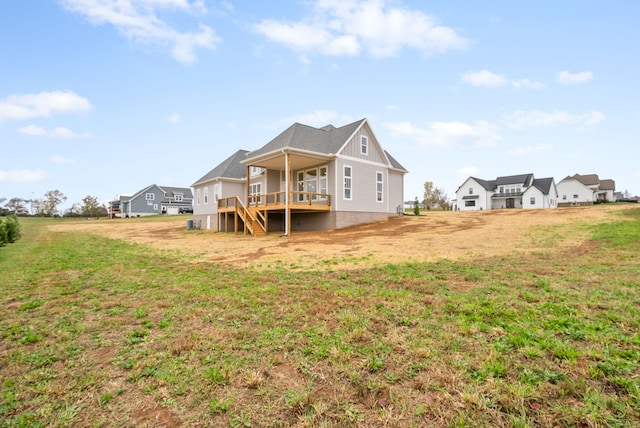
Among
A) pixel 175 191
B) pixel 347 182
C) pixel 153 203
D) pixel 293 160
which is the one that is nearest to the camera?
pixel 293 160

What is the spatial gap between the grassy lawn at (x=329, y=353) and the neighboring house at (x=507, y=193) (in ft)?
149

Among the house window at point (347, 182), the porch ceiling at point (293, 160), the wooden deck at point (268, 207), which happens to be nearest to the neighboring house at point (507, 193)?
the house window at point (347, 182)

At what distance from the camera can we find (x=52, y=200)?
6712 centimetres

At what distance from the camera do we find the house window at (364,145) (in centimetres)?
2028

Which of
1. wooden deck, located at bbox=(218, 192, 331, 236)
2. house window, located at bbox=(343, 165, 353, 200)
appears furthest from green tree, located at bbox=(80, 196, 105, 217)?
house window, located at bbox=(343, 165, 353, 200)

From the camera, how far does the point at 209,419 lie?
222 centimetres

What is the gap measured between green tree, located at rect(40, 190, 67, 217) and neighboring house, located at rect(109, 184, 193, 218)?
682 inches

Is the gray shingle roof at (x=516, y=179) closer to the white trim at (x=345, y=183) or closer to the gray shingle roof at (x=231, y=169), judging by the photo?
the white trim at (x=345, y=183)

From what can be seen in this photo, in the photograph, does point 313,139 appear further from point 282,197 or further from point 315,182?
point 282,197

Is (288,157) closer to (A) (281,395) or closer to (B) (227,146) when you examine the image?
(A) (281,395)

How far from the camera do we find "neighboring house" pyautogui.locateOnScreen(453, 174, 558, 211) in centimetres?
4353

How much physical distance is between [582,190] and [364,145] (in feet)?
163

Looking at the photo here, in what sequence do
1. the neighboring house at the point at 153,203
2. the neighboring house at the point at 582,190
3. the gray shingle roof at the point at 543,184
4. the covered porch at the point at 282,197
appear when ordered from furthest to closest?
the neighboring house at the point at 153,203 < the neighboring house at the point at 582,190 < the gray shingle roof at the point at 543,184 < the covered porch at the point at 282,197

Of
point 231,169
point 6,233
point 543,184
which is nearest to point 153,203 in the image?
point 231,169
